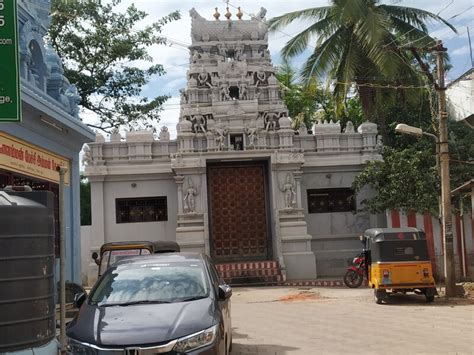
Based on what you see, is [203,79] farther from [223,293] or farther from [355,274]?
[223,293]

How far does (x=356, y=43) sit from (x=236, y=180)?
22.5 ft

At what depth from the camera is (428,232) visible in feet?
64.4

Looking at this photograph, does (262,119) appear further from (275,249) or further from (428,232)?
(428,232)

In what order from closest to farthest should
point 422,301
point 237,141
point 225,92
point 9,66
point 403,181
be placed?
point 9,66 → point 422,301 → point 403,181 → point 237,141 → point 225,92

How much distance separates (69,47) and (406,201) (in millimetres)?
16115

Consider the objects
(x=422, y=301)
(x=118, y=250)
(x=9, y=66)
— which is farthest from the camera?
(x=422, y=301)

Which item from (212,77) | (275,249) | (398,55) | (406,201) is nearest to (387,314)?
(406,201)

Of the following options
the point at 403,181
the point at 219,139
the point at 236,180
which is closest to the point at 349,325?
the point at 403,181

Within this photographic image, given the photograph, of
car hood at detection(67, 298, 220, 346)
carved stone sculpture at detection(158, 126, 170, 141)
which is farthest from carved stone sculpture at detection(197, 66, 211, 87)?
car hood at detection(67, 298, 220, 346)

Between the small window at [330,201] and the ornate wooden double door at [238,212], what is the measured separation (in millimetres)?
1969

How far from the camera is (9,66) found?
5.45 m

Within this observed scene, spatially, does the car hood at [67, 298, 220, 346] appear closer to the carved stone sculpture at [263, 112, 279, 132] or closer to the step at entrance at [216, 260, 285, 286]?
the step at entrance at [216, 260, 285, 286]

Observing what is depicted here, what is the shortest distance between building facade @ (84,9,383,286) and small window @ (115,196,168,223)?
0.04 metres

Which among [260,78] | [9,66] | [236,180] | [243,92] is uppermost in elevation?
[260,78]
